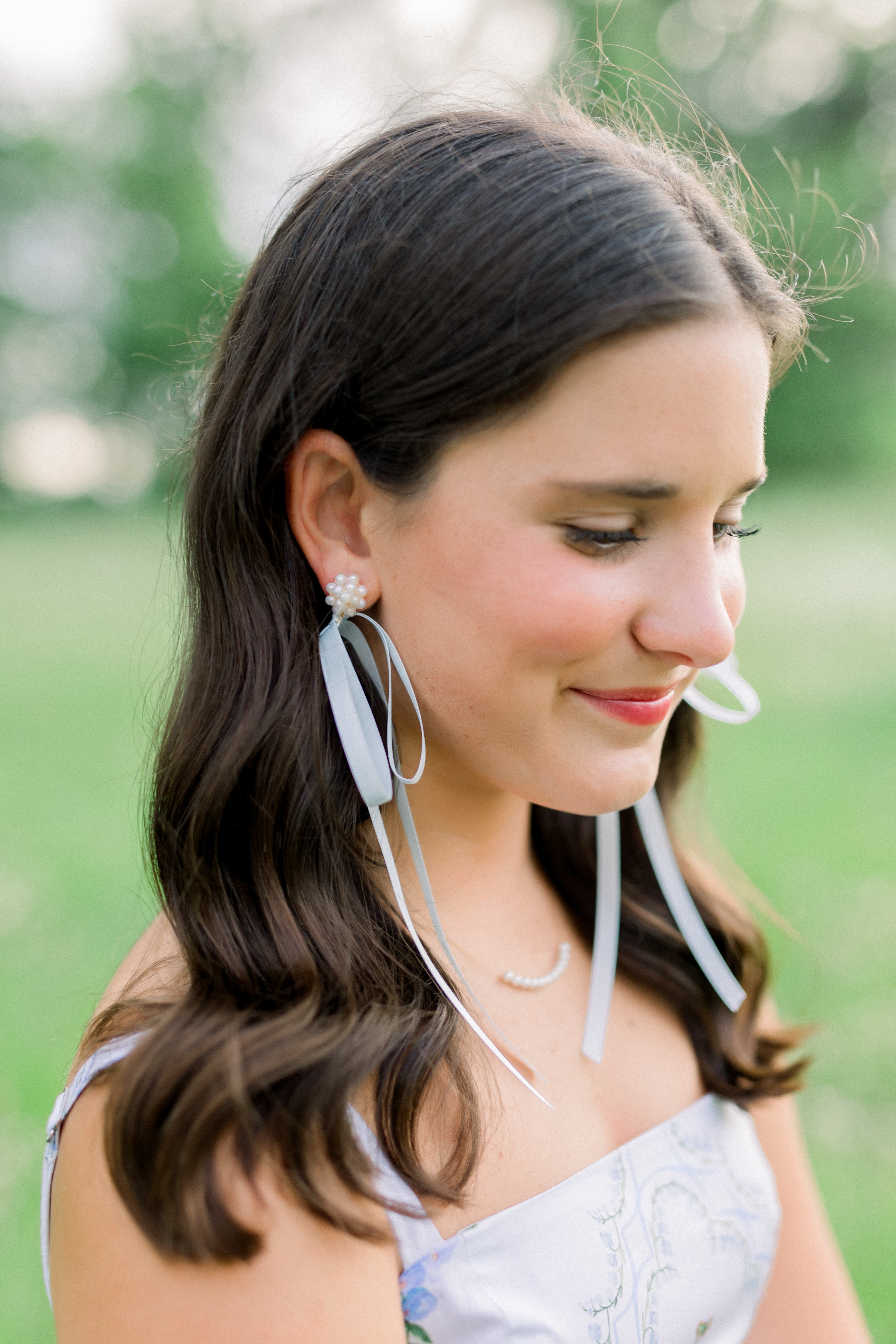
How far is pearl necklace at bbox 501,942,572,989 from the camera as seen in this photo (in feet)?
Result: 5.36

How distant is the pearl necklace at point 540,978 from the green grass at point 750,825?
0.60 meters

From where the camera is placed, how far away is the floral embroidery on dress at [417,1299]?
4.07 ft

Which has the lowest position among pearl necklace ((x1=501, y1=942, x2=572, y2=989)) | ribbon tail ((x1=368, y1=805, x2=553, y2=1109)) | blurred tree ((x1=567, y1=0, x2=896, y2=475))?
pearl necklace ((x1=501, y1=942, x2=572, y2=989))

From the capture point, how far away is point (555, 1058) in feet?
5.18

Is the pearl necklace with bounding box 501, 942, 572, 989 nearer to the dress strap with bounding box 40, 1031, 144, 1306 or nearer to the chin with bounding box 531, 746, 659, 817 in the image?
the chin with bounding box 531, 746, 659, 817

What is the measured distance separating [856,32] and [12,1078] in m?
22.3

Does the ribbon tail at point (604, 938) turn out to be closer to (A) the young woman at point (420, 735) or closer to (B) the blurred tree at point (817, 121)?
(A) the young woman at point (420, 735)

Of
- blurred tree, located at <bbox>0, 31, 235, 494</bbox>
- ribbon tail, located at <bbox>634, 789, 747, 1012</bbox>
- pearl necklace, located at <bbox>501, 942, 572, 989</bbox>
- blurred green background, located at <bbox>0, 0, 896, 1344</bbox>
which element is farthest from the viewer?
blurred tree, located at <bbox>0, 31, 235, 494</bbox>

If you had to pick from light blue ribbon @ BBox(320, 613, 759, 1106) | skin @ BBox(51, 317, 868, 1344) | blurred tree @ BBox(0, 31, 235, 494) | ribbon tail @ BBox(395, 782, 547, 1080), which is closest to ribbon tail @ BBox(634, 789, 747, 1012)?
light blue ribbon @ BBox(320, 613, 759, 1106)

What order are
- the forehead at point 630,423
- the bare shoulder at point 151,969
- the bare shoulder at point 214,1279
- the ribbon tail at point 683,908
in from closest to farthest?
the bare shoulder at point 214,1279 → the forehead at point 630,423 → the bare shoulder at point 151,969 → the ribbon tail at point 683,908

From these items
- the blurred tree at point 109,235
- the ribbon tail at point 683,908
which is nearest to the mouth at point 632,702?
the ribbon tail at point 683,908

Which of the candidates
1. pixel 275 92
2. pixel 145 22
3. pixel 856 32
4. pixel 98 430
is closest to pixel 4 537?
pixel 98 430

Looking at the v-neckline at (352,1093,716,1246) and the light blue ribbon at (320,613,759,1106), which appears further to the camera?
the light blue ribbon at (320,613,759,1106)

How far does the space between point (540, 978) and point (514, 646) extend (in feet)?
2.14
